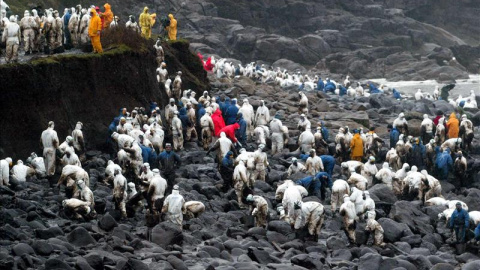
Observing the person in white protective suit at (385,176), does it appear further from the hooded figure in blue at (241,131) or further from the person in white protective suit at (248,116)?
the person in white protective suit at (248,116)

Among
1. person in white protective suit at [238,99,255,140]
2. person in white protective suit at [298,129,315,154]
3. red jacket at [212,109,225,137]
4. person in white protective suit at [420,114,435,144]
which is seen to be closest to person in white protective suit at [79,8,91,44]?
red jacket at [212,109,225,137]

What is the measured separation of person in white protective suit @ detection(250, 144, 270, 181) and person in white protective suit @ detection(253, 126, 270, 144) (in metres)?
5.25

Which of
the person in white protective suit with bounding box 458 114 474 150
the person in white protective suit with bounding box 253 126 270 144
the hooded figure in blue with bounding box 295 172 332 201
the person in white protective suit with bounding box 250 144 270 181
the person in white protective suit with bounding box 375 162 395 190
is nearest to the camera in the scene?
the hooded figure in blue with bounding box 295 172 332 201

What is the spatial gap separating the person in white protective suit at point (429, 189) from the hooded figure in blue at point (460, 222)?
4.72 m

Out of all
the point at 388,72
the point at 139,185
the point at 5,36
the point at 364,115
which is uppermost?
the point at 5,36

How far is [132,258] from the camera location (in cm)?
2175

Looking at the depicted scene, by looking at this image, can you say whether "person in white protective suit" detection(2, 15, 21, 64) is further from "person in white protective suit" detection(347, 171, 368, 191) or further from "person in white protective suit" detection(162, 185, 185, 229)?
"person in white protective suit" detection(347, 171, 368, 191)

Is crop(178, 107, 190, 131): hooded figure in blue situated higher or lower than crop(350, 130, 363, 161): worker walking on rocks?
higher

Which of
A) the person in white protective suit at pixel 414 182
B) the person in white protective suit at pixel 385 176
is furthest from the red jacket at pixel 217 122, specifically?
the person in white protective suit at pixel 414 182

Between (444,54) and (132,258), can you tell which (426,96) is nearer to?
(444,54)

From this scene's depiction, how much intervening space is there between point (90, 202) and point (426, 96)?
4147 centimetres

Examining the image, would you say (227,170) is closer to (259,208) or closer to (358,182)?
(259,208)

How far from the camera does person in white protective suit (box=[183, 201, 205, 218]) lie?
86.4ft

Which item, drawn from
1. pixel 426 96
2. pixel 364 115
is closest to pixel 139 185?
pixel 364 115
